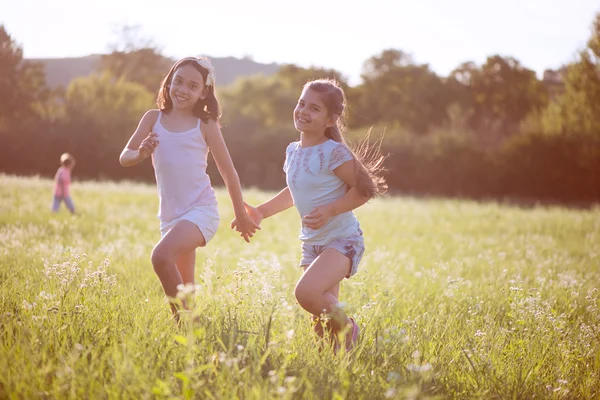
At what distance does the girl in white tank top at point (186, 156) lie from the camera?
4340 mm

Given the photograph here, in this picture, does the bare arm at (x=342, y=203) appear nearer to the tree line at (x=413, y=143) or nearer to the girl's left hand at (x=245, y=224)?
the girl's left hand at (x=245, y=224)

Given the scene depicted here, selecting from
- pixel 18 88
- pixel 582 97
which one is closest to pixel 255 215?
pixel 18 88

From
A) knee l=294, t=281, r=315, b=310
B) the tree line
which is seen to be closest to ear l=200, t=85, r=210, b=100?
knee l=294, t=281, r=315, b=310

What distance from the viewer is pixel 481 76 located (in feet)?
178

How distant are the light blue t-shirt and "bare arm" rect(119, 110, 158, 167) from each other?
1.16 metres

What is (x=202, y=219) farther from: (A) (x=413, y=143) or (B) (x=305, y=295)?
(A) (x=413, y=143)

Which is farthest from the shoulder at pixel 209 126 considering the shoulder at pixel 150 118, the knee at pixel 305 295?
the knee at pixel 305 295

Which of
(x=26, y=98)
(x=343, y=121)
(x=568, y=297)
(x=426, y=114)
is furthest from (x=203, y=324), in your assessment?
(x=426, y=114)

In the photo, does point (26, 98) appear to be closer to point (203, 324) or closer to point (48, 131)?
point (48, 131)

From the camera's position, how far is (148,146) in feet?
13.9

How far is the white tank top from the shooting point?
4.48 m

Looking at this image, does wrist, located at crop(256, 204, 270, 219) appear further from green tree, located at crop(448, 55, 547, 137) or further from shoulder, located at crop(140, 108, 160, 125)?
green tree, located at crop(448, 55, 547, 137)

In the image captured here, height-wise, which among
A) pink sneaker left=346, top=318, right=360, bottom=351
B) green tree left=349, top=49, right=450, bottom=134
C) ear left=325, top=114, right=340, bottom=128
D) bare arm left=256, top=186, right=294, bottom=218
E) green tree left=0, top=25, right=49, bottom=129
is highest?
green tree left=349, top=49, right=450, bottom=134

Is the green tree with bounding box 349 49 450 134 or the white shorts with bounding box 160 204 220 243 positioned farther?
the green tree with bounding box 349 49 450 134
